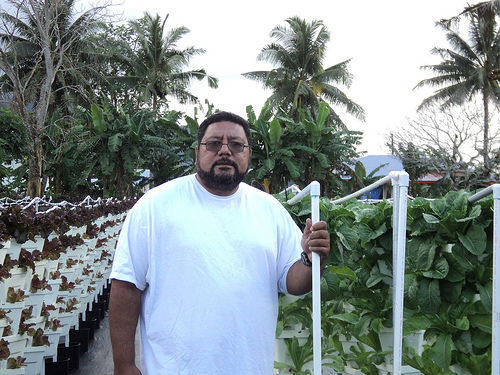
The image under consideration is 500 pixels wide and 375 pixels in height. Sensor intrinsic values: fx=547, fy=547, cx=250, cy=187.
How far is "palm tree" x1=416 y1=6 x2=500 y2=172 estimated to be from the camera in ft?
107

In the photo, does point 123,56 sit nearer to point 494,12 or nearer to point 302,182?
point 302,182

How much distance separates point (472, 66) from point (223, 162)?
116 feet

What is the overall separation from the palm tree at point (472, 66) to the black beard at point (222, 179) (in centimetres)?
3181

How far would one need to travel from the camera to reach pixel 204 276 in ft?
7.54

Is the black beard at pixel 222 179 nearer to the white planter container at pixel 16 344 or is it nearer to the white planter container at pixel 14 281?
the white planter container at pixel 14 281

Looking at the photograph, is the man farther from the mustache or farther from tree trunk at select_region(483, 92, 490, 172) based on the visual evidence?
tree trunk at select_region(483, 92, 490, 172)

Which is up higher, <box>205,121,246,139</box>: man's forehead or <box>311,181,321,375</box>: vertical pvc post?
<box>205,121,246,139</box>: man's forehead

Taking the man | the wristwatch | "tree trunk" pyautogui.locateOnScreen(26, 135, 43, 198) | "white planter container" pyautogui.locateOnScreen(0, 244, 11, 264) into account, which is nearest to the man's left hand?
the man

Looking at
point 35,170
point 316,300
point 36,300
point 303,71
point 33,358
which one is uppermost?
point 303,71

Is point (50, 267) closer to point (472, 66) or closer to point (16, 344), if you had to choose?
point (16, 344)

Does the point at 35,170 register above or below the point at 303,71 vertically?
below

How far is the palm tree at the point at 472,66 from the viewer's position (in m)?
32.6

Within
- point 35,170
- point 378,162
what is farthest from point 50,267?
point 378,162

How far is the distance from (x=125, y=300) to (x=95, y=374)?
350 cm
